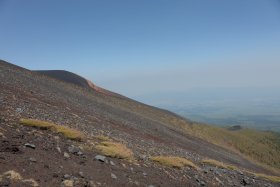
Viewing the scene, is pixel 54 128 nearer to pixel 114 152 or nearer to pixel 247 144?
pixel 114 152

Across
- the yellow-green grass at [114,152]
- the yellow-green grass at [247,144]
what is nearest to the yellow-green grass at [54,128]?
the yellow-green grass at [114,152]

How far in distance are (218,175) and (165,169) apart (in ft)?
17.7

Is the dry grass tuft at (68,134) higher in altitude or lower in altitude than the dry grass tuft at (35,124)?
lower

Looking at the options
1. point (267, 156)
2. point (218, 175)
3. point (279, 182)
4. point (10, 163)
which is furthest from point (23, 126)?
point (267, 156)

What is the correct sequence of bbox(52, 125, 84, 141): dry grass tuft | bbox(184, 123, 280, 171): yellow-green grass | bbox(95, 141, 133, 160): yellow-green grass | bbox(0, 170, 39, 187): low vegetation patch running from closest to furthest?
bbox(0, 170, 39, 187): low vegetation patch → bbox(95, 141, 133, 160): yellow-green grass → bbox(52, 125, 84, 141): dry grass tuft → bbox(184, 123, 280, 171): yellow-green grass

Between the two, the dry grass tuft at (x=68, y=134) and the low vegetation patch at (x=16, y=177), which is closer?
the low vegetation patch at (x=16, y=177)

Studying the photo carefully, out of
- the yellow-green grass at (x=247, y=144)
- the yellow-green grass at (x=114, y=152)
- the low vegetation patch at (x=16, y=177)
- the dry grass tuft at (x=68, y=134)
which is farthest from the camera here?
the yellow-green grass at (x=247, y=144)

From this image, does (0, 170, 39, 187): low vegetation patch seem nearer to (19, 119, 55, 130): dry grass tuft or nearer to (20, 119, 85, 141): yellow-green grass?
(20, 119, 85, 141): yellow-green grass

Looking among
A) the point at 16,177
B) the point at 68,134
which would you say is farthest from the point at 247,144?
the point at 16,177

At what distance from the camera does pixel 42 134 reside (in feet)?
57.3

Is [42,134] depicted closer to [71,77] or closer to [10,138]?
[10,138]

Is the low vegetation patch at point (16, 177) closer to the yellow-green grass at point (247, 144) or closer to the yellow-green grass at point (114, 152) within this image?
the yellow-green grass at point (114, 152)

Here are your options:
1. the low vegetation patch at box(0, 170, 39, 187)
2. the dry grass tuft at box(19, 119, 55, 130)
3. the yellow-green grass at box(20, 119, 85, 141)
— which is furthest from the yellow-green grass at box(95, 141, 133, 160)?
the low vegetation patch at box(0, 170, 39, 187)

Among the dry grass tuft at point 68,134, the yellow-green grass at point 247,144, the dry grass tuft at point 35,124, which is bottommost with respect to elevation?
the yellow-green grass at point 247,144
